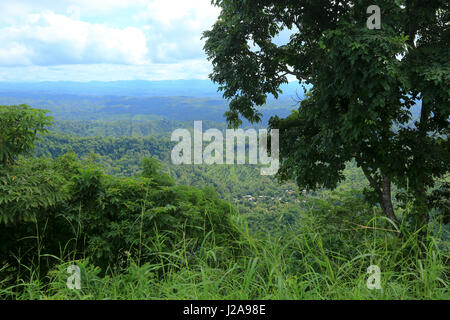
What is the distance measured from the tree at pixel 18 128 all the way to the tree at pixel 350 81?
11.9ft

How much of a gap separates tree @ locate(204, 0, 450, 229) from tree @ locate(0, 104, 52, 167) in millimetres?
3639

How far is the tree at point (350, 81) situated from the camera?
4.11 meters

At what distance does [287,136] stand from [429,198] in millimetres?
3426

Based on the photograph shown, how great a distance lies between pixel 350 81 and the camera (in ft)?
13.9

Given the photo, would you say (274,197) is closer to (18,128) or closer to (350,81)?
(350,81)

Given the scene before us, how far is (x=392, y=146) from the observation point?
210 inches

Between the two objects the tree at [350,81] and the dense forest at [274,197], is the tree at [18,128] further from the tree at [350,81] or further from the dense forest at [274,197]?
the tree at [350,81]

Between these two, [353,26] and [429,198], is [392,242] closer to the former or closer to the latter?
[353,26]

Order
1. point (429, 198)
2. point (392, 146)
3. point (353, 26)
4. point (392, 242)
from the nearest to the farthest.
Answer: point (392, 242) → point (353, 26) → point (392, 146) → point (429, 198)

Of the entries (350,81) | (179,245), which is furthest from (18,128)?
(350,81)

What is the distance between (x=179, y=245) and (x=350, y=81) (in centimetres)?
332

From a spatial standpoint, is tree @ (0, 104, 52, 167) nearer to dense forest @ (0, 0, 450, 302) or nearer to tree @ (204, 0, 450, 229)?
dense forest @ (0, 0, 450, 302)

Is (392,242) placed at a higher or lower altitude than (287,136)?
lower
